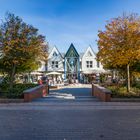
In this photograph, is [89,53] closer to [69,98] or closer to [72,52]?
[72,52]

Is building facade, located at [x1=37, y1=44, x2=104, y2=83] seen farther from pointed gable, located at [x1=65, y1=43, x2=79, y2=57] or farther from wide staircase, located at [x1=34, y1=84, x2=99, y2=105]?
wide staircase, located at [x1=34, y1=84, x2=99, y2=105]

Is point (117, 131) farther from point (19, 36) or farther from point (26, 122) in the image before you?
point (19, 36)

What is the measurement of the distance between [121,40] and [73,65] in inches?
1526

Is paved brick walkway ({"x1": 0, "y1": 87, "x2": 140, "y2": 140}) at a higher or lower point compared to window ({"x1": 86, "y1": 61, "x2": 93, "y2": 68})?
lower

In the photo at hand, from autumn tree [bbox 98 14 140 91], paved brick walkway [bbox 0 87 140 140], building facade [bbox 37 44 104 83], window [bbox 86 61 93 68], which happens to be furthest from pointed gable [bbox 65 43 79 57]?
paved brick walkway [bbox 0 87 140 140]

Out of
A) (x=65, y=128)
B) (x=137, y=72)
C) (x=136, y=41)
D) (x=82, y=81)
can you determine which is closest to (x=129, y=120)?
(x=65, y=128)

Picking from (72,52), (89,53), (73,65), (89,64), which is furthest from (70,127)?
(89,53)

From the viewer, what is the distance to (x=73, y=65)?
57.5 metres

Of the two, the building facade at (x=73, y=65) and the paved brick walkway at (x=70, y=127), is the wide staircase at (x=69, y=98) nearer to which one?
the paved brick walkway at (x=70, y=127)

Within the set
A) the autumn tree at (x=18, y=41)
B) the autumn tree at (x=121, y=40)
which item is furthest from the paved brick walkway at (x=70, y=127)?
the autumn tree at (x=18, y=41)

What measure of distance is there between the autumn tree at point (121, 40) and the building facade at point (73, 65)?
120 feet

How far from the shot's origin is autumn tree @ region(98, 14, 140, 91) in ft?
61.0

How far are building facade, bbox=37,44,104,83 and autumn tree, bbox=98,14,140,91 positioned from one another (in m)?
36.6

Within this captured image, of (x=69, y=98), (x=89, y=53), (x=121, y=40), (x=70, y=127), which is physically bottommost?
(x=70, y=127)
